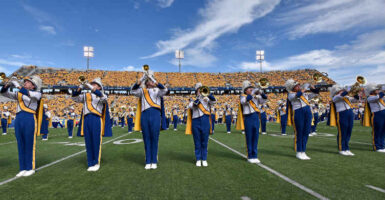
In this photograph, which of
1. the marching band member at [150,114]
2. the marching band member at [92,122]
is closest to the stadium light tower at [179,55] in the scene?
the marching band member at [92,122]

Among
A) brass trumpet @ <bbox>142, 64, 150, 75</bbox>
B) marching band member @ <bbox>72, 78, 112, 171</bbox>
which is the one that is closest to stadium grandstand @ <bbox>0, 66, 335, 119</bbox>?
marching band member @ <bbox>72, 78, 112, 171</bbox>

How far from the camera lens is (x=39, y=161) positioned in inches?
220

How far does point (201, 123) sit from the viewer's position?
4.78 metres

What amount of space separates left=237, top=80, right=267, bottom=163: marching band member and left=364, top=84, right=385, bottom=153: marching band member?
379cm

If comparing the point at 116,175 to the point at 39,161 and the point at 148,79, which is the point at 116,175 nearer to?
the point at 148,79

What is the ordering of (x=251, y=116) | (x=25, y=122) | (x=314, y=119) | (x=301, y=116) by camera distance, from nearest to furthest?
1. (x=25, y=122)
2. (x=251, y=116)
3. (x=301, y=116)
4. (x=314, y=119)

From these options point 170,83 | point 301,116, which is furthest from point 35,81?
point 170,83

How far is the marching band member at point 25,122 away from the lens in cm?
418

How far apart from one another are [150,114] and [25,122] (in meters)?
2.51

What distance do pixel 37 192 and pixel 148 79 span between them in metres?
2.68

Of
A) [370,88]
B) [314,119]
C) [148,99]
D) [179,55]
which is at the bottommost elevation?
[314,119]

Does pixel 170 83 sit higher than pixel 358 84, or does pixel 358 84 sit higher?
pixel 170 83

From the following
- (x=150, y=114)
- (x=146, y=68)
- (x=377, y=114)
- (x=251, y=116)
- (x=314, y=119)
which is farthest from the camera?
(x=314, y=119)

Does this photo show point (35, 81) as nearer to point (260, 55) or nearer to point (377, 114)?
point (377, 114)
